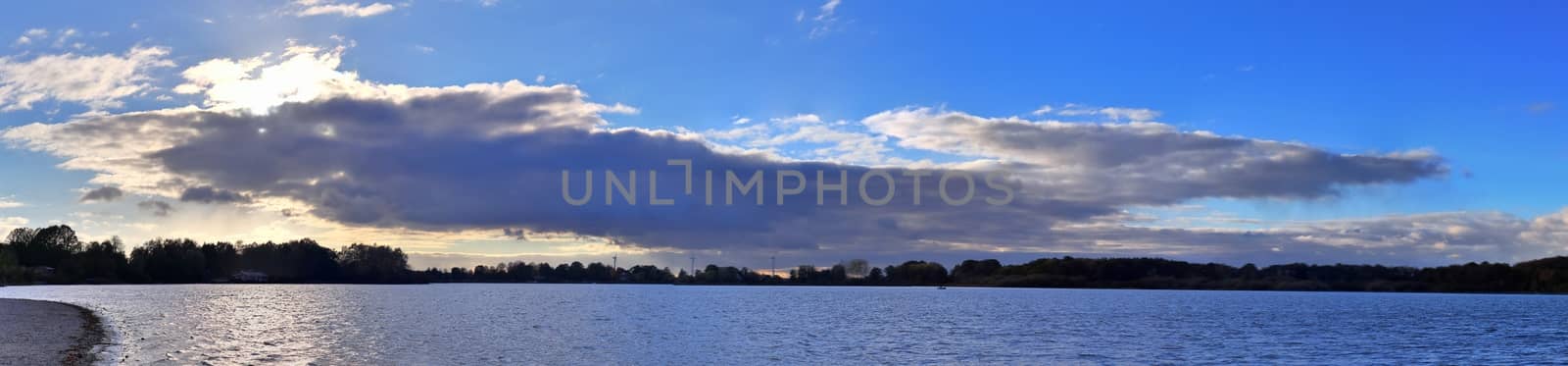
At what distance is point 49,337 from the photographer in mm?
61844

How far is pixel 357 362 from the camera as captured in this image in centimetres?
5725

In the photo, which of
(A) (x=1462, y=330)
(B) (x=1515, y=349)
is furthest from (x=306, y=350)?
(A) (x=1462, y=330)

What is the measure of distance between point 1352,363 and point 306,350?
64.2 m

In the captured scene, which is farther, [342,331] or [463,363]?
[342,331]

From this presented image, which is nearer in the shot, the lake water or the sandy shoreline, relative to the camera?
the sandy shoreline

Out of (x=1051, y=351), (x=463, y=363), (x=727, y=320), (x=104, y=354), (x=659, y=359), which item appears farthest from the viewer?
(x=727, y=320)

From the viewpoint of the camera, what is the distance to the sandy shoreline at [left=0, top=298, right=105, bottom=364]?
4900cm

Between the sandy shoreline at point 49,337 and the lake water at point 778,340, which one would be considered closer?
the sandy shoreline at point 49,337

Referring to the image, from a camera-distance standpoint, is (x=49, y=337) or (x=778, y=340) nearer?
(x=49, y=337)

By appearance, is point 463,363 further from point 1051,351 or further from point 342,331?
point 1051,351

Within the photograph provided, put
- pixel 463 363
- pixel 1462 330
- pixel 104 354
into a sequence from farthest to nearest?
1. pixel 1462 330
2. pixel 463 363
3. pixel 104 354

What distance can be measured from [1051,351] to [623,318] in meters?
59.2

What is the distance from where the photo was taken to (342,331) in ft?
278

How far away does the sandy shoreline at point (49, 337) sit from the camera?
49.0 meters
